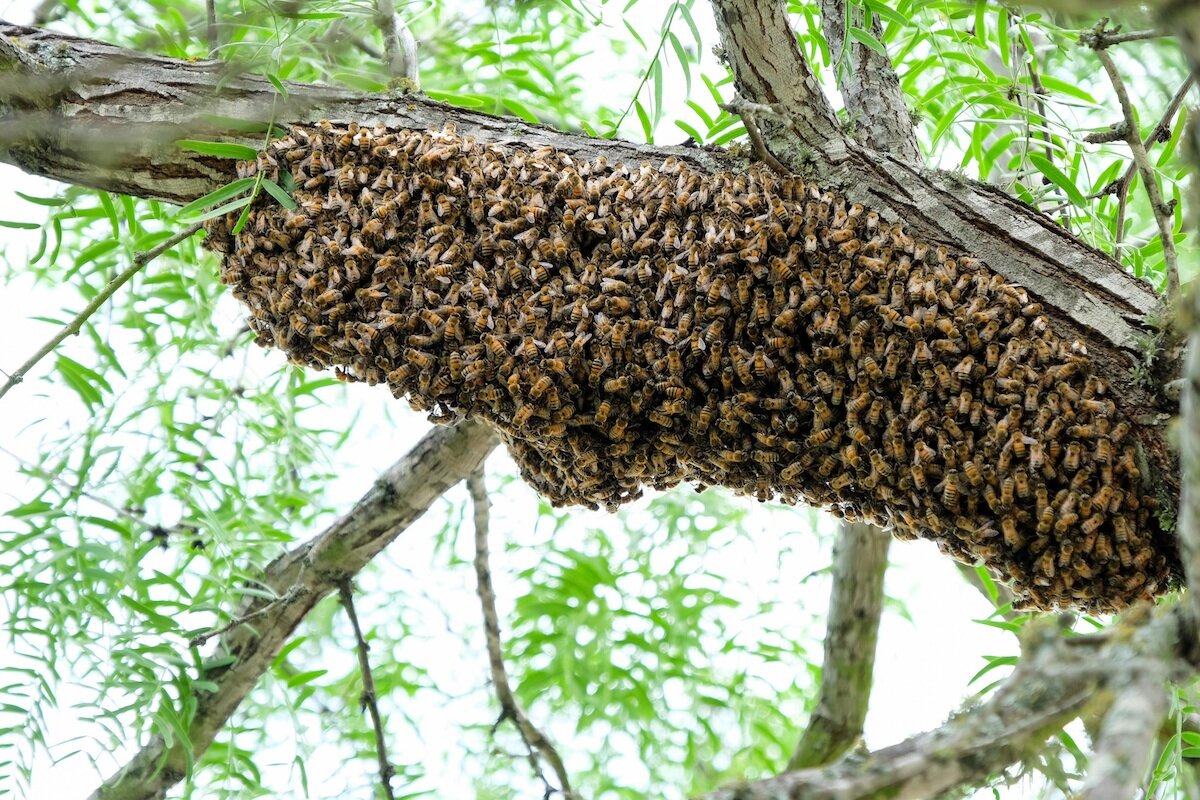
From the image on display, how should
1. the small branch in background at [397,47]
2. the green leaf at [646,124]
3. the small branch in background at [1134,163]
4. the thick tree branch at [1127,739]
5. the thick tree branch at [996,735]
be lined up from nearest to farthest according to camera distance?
the thick tree branch at [1127,739]
the thick tree branch at [996,735]
the small branch in background at [1134,163]
the green leaf at [646,124]
the small branch in background at [397,47]

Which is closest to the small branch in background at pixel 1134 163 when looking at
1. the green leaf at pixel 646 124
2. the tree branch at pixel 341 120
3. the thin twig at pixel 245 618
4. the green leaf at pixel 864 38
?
the tree branch at pixel 341 120

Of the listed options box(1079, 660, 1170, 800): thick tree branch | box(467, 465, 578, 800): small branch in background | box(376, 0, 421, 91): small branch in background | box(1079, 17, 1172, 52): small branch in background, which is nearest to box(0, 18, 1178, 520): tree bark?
box(1079, 17, 1172, 52): small branch in background

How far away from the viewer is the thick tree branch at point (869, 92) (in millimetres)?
2127

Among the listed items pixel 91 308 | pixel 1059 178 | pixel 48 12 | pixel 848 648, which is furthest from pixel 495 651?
pixel 48 12

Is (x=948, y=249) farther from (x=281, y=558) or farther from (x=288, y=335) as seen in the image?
(x=281, y=558)

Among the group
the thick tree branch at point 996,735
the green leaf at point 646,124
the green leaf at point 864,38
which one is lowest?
the thick tree branch at point 996,735

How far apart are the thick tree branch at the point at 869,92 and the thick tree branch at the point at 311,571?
3.90 ft

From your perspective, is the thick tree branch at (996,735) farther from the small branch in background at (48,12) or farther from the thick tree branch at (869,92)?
the small branch in background at (48,12)

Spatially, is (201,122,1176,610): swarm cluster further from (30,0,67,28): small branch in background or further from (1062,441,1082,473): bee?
(30,0,67,28): small branch in background

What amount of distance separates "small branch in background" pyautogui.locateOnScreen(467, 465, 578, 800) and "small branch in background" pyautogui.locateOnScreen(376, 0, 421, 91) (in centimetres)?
107

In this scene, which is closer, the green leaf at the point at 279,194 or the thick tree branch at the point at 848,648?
the green leaf at the point at 279,194

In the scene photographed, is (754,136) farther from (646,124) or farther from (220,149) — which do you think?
(220,149)

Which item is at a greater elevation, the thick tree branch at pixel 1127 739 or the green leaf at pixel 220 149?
the green leaf at pixel 220 149

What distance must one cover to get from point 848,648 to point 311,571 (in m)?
1.62
